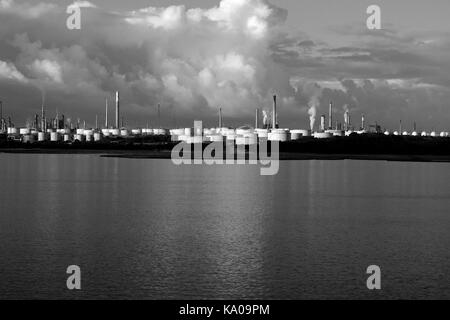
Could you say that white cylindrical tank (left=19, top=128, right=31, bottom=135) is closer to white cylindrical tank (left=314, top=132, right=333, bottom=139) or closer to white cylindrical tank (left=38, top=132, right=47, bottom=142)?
white cylindrical tank (left=38, top=132, right=47, bottom=142)

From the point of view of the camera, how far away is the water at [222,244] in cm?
1817

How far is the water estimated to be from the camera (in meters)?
18.2

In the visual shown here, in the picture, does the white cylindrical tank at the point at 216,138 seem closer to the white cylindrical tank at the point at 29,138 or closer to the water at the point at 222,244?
the white cylindrical tank at the point at 29,138

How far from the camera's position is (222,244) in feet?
79.9

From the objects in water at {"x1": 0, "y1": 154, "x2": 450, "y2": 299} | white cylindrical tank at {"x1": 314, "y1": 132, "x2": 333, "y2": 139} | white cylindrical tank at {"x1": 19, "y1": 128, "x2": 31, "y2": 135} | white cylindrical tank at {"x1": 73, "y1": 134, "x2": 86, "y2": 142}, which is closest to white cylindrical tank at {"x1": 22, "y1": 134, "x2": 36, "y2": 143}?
white cylindrical tank at {"x1": 19, "y1": 128, "x2": 31, "y2": 135}

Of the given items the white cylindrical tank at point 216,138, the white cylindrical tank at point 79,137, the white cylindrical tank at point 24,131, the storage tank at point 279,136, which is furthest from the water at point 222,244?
the white cylindrical tank at point 24,131

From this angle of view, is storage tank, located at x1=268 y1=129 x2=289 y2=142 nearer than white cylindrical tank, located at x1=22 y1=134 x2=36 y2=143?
Yes

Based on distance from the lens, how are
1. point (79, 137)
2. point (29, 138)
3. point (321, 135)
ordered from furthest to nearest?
point (79, 137), point (29, 138), point (321, 135)

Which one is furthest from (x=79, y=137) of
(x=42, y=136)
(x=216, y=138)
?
(x=216, y=138)

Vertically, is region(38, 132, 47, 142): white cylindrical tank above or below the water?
above

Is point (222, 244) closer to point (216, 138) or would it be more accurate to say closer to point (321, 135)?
point (321, 135)

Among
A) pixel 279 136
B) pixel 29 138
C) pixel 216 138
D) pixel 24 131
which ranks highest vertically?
pixel 24 131
